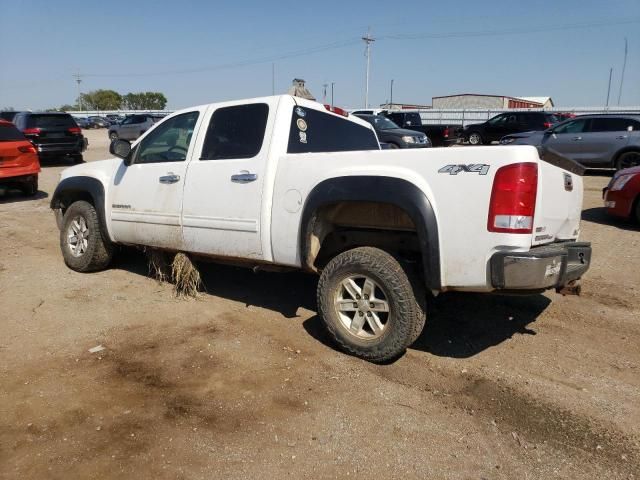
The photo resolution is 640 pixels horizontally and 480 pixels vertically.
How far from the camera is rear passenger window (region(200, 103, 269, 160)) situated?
13.8 feet

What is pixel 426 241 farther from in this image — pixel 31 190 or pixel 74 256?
pixel 31 190

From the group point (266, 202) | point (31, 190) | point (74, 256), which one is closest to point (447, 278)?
point (266, 202)

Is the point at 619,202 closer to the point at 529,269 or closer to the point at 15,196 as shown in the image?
the point at 529,269

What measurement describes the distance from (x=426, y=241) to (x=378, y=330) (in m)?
0.77

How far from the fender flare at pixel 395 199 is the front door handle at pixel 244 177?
582 millimetres

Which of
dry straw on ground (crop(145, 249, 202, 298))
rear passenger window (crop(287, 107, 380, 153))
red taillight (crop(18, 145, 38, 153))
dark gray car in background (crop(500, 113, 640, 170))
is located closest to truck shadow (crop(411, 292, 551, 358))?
rear passenger window (crop(287, 107, 380, 153))

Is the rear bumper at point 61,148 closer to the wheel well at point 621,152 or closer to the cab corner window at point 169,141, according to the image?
the cab corner window at point 169,141

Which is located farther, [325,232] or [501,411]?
[325,232]

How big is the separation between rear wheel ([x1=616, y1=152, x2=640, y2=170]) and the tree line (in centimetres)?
11273

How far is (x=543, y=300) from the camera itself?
4.83 m

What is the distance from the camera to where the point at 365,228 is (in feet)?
12.7

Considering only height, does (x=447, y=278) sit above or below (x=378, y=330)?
above

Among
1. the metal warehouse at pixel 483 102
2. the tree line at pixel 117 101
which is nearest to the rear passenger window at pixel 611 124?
the metal warehouse at pixel 483 102

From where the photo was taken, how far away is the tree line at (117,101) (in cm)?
11081
